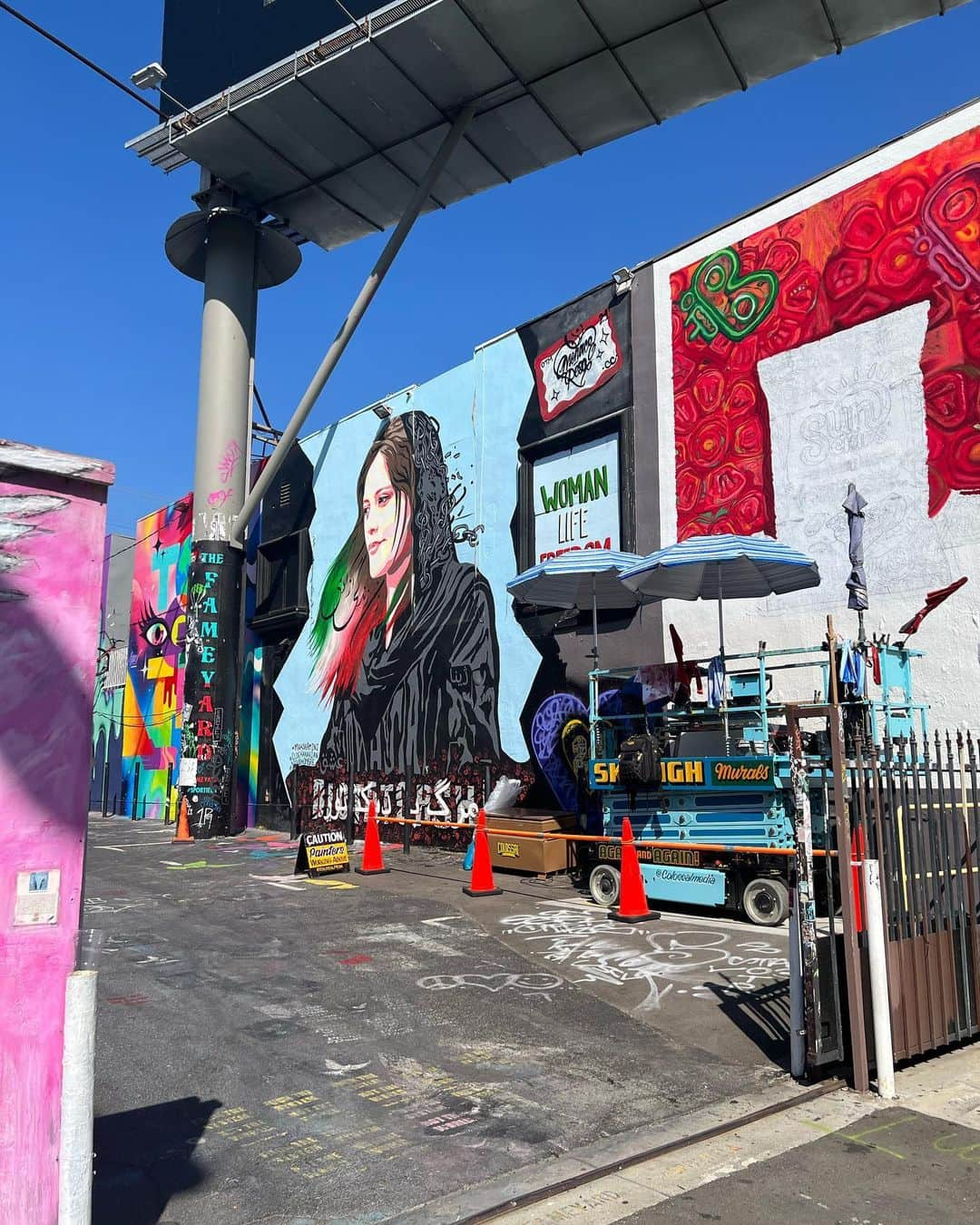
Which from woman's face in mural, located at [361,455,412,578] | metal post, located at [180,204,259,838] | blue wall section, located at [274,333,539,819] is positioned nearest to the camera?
blue wall section, located at [274,333,539,819]

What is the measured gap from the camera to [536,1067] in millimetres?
6000

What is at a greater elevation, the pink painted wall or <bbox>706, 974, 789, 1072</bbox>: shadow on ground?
the pink painted wall

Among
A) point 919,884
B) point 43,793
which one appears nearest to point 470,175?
point 919,884

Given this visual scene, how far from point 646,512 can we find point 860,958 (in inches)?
424

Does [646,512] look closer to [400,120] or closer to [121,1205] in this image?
[400,120]

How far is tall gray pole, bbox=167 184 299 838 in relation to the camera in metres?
22.5

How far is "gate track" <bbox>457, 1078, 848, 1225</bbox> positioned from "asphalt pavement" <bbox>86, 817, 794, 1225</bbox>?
26 cm

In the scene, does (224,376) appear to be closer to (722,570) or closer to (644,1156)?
(722,570)

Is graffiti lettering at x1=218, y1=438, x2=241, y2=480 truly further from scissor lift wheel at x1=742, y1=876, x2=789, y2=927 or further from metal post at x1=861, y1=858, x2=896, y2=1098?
metal post at x1=861, y1=858, x2=896, y2=1098

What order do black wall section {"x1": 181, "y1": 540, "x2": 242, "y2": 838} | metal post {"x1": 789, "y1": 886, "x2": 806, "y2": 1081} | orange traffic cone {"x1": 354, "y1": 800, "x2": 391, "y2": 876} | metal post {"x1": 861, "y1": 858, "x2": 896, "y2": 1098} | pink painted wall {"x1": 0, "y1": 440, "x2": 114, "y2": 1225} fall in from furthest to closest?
black wall section {"x1": 181, "y1": 540, "x2": 242, "y2": 838} → orange traffic cone {"x1": 354, "y1": 800, "x2": 391, "y2": 876} → metal post {"x1": 789, "y1": 886, "x2": 806, "y2": 1081} → metal post {"x1": 861, "y1": 858, "x2": 896, "y2": 1098} → pink painted wall {"x1": 0, "y1": 440, "x2": 114, "y2": 1225}

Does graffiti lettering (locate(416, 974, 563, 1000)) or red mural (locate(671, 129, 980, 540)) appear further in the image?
red mural (locate(671, 129, 980, 540))

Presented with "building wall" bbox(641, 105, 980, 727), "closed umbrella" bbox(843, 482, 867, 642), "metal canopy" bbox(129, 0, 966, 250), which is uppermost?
"metal canopy" bbox(129, 0, 966, 250)

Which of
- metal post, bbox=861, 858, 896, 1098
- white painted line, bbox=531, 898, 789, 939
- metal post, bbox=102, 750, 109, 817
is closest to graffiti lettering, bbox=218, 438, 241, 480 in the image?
metal post, bbox=102, 750, 109, 817

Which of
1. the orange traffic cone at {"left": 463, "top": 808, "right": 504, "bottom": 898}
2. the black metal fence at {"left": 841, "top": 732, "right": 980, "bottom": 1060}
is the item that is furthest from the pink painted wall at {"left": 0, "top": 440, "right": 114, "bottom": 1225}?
the orange traffic cone at {"left": 463, "top": 808, "right": 504, "bottom": 898}
